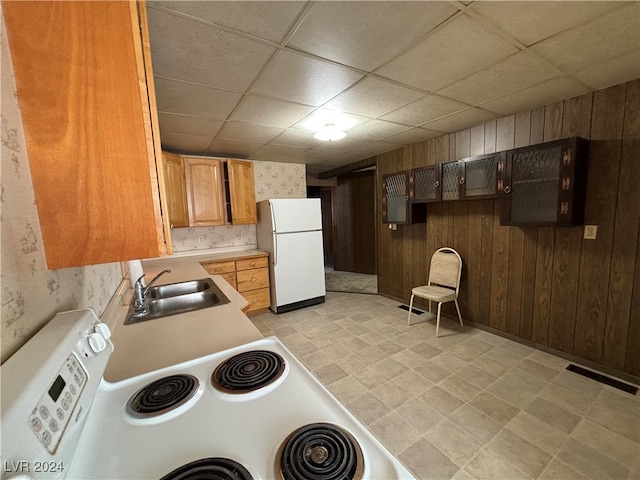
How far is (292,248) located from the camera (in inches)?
146

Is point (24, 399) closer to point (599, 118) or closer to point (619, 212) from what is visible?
point (619, 212)

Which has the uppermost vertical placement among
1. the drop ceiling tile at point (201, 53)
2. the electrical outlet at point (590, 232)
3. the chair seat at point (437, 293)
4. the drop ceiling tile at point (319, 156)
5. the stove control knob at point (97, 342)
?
the drop ceiling tile at point (201, 53)

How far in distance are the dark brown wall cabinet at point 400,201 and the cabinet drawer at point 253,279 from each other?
6.35 ft

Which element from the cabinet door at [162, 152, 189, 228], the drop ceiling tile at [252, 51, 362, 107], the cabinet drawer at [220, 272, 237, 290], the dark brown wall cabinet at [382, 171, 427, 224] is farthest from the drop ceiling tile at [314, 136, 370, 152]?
the cabinet drawer at [220, 272, 237, 290]

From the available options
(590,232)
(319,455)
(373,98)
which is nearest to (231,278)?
(373,98)

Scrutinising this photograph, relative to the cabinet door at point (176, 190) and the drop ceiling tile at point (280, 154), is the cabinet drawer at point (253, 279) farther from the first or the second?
the drop ceiling tile at point (280, 154)

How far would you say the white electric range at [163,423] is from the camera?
0.45 meters

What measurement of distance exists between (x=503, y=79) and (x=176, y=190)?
346cm

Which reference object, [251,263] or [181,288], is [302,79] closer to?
[181,288]

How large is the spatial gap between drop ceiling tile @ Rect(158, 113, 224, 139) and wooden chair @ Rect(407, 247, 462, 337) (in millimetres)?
2870

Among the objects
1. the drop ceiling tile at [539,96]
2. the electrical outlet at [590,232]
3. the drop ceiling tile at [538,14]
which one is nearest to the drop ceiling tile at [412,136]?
the drop ceiling tile at [539,96]

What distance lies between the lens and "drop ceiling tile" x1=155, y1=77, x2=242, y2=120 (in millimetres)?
1784

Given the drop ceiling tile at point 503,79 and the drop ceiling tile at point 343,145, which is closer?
the drop ceiling tile at point 503,79

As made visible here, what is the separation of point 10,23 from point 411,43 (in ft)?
5.17
